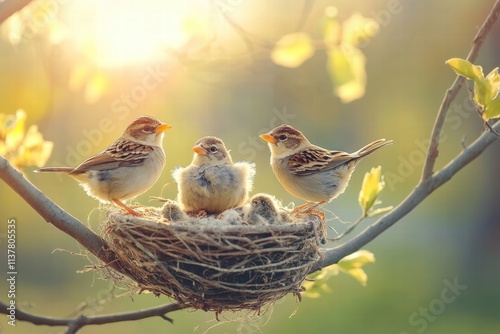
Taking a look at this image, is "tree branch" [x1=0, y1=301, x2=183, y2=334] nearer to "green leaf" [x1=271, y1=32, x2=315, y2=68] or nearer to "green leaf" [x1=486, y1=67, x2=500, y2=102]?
"green leaf" [x1=271, y1=32, x2=315, y2=68]

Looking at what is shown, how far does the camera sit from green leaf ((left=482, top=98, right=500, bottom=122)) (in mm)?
2043

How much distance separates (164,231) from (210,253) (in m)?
0.21

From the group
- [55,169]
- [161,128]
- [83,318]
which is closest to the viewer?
[83,318]

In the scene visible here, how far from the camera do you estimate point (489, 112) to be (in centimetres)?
207

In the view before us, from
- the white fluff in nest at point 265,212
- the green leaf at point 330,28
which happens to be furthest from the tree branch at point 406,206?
the green leaf at point 330,28

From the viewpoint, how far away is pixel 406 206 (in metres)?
2.61

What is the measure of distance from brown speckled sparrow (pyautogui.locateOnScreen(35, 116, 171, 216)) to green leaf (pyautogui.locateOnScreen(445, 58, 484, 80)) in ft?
4.82

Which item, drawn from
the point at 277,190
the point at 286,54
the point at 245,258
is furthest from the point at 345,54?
the point at 277,190

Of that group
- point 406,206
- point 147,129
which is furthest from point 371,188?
point 147,129

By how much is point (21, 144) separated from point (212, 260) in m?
0.84

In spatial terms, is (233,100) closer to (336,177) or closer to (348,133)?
(348,133)

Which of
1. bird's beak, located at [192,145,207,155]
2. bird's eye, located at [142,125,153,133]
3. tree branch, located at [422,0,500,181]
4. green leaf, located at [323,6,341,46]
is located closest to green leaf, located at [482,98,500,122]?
tree branch, located at [422,0,500,181]

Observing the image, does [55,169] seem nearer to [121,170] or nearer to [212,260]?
[121,170]

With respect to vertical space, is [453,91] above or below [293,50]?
below
